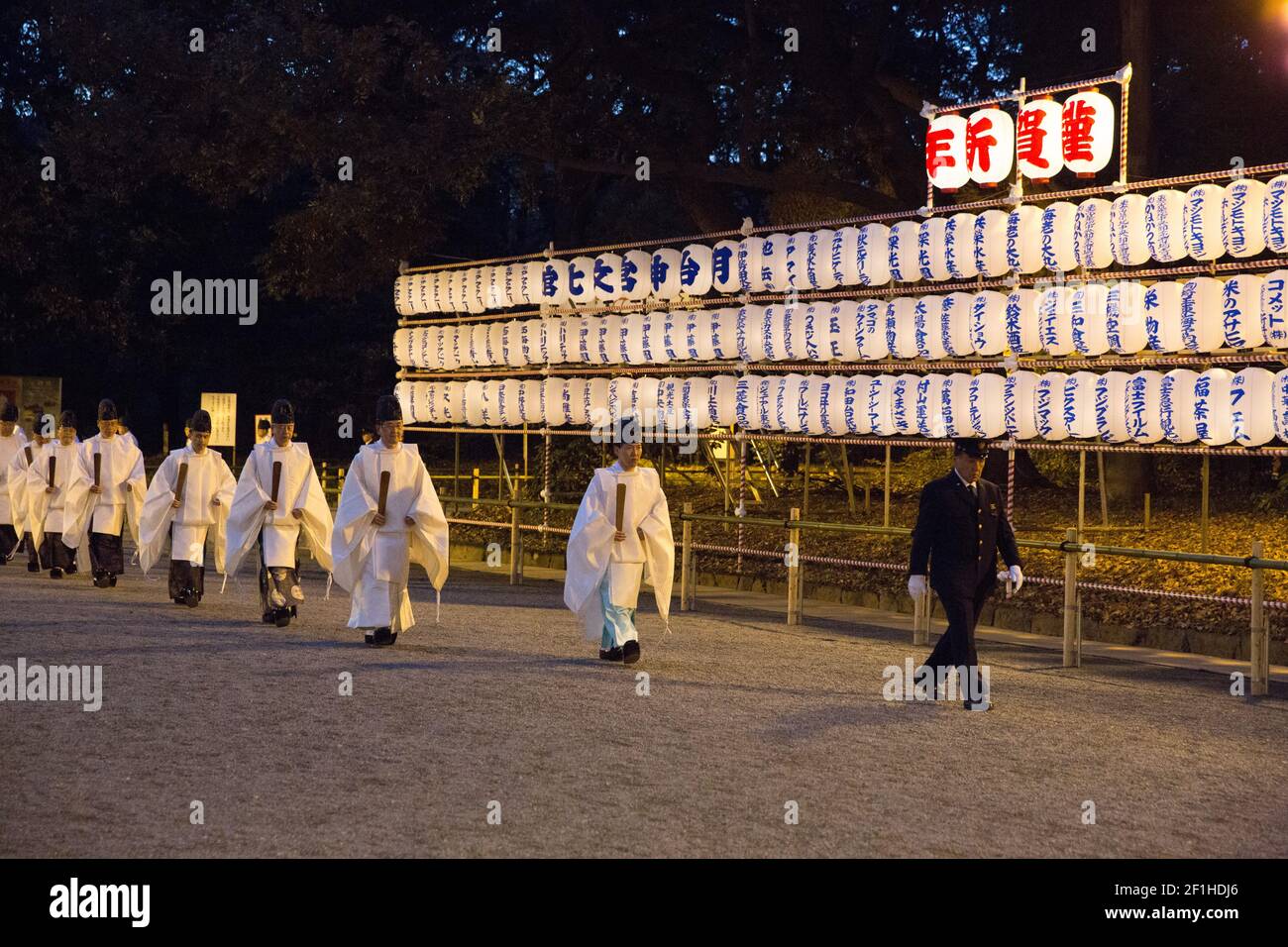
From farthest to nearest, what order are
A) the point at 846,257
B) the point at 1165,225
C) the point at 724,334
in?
the point at 724,334 < the point at 846,257 < the point at 1165,225

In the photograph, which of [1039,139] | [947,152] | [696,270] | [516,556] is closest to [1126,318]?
[1039,139]

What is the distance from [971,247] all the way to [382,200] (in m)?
10.1

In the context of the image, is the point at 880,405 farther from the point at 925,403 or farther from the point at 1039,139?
the point at 1039,139

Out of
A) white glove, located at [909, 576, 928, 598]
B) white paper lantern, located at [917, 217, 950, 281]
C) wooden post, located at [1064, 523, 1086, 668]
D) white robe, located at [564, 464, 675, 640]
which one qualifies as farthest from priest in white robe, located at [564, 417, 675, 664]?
white paper lantern, located at [917, 217, 950, 281]

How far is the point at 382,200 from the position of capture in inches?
883

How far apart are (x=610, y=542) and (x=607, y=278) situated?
8.36 metres

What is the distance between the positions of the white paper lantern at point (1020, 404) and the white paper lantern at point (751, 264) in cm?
383

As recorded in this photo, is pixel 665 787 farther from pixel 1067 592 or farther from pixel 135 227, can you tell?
pixel 135 227

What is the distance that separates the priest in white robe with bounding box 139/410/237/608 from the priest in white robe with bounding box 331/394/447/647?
2.97m

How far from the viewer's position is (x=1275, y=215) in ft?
42.4

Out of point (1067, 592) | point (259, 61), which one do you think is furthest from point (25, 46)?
point (1067, 592)

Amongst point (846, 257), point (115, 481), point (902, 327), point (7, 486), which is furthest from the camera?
point (7, 486)

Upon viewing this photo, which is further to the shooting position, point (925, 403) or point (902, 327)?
point (902, 327)

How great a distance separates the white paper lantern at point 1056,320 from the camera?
14406 millimetres
